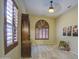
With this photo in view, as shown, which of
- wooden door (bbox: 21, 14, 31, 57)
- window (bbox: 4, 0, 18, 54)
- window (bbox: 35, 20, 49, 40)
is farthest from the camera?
window (bbox: 35, 20, 49, 40)

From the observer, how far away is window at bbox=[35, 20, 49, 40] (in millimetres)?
14281

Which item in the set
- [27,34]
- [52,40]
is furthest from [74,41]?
[52,40]

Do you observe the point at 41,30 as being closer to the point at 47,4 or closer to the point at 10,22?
the point at 47,4

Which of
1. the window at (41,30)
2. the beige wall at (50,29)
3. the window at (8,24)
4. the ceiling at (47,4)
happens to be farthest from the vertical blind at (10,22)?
the window at (41,30)

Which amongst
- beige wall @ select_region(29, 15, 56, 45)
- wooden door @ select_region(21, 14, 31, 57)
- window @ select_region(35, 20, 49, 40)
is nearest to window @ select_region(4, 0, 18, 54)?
wooden door @ select_region(21, 14, 31, 57)

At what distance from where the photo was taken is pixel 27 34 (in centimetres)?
693

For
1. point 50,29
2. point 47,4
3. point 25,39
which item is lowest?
point 25,39

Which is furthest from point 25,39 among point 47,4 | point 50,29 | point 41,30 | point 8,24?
point 50,29

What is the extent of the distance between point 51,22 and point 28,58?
8528mm

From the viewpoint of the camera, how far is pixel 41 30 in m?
14.5

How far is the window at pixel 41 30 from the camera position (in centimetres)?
1428

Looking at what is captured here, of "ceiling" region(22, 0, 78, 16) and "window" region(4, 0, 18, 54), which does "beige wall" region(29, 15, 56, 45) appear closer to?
"ceiling" region(22, 0, 78, 16)

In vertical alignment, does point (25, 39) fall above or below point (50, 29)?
below

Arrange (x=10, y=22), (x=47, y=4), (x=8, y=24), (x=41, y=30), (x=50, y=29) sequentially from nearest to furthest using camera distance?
(x=8, y=24)
(x=10, y=22)
(x=47, y=4)
(x=41, y=30)
(x=50, y=29)
